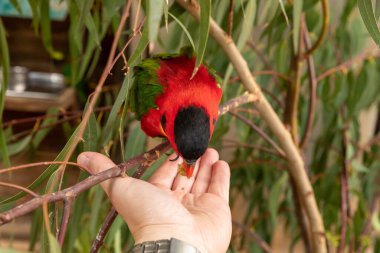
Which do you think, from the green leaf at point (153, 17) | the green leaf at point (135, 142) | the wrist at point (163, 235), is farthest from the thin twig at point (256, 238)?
the green leaf at point (153, 17)

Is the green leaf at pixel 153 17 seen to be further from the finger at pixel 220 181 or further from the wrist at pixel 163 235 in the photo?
the finger at pixel 220 181

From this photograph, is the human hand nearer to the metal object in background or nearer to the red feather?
the red feather

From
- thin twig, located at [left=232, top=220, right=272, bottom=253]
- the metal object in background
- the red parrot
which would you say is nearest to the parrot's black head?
the red parrot

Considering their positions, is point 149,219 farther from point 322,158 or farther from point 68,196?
point 322,158

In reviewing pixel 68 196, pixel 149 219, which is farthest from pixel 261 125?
pixel 68 196

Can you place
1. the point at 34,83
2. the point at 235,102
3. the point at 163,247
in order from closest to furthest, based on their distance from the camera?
the point at 163,247 < the point at 235,102 < the point at 34,83

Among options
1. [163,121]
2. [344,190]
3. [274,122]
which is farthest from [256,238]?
[163,121]

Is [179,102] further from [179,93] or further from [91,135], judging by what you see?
[91,135]
